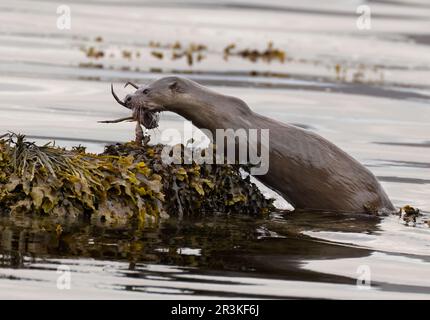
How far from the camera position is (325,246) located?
10031 mm

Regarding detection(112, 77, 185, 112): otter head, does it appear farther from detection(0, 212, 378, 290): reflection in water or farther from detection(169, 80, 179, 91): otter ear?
detection(0, 212, 378, 290): reflection in water

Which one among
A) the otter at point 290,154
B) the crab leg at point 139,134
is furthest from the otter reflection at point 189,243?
the crab leg at point 139,134

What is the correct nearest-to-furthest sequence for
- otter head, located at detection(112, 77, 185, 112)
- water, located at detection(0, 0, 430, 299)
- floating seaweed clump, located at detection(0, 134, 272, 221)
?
water, located at detection(0, 0, 430, 299), floating seaweed clump, located at detection(0, 134, 272, 221), otter head, located at detection(112, 77, 185, 112)

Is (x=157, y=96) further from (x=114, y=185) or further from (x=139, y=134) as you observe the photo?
(x=114, y=185)

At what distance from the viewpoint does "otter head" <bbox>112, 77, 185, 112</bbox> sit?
10945 mm

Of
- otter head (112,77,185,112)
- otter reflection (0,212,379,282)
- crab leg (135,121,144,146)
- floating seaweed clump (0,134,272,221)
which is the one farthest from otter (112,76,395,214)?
otter reflection (0,212,379,282)

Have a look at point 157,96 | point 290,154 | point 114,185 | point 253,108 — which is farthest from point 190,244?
point 253,108

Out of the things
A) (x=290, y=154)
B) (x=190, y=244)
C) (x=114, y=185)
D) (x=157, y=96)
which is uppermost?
(x=157, y=96)

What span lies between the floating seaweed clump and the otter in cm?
35

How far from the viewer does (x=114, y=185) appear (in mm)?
10477

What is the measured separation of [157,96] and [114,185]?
38.8 inches

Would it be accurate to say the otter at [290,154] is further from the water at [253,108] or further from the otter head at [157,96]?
the water at [253,108]

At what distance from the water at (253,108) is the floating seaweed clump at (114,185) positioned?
7.6 inches

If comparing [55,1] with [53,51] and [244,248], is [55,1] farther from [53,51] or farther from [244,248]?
[244,248]
